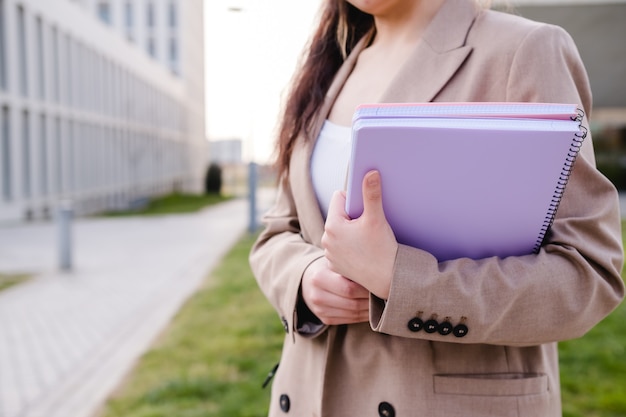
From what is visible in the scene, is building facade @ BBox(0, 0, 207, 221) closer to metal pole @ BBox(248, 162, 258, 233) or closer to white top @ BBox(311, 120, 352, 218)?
metal pole @ BBox(248, 162, 258, 233)

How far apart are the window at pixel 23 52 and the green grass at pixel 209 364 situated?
1550 cm

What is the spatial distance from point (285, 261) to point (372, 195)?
499 mm

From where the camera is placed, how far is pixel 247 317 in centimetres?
617

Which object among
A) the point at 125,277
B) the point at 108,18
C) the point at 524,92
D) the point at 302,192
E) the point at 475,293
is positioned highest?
the point at 108,18

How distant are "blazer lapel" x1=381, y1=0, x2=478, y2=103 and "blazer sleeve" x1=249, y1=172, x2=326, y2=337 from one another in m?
0.38

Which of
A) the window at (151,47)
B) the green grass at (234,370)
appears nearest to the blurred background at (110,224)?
the green grass at (234,370)

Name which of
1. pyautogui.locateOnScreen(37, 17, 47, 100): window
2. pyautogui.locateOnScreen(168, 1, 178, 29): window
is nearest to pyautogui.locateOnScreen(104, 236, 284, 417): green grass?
pyautogui.locateOnScreen(37, 17, 47, 100): window

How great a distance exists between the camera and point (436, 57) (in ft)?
4.24

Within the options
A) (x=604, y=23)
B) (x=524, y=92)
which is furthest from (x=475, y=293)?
(x=604, y=23)

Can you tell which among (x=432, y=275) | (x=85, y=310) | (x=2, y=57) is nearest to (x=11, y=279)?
(x=85, y=310)

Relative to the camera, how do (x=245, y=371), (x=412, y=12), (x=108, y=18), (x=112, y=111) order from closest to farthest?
1. (x=412, y=12)
2. (x=245, y=371)
3. (x=112, y=111)
4. (x=108, y=18)

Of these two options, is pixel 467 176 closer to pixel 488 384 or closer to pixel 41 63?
pixel 488 384

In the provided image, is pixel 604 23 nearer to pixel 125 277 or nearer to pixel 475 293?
pixel 125 277

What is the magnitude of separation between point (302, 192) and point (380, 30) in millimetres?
427
